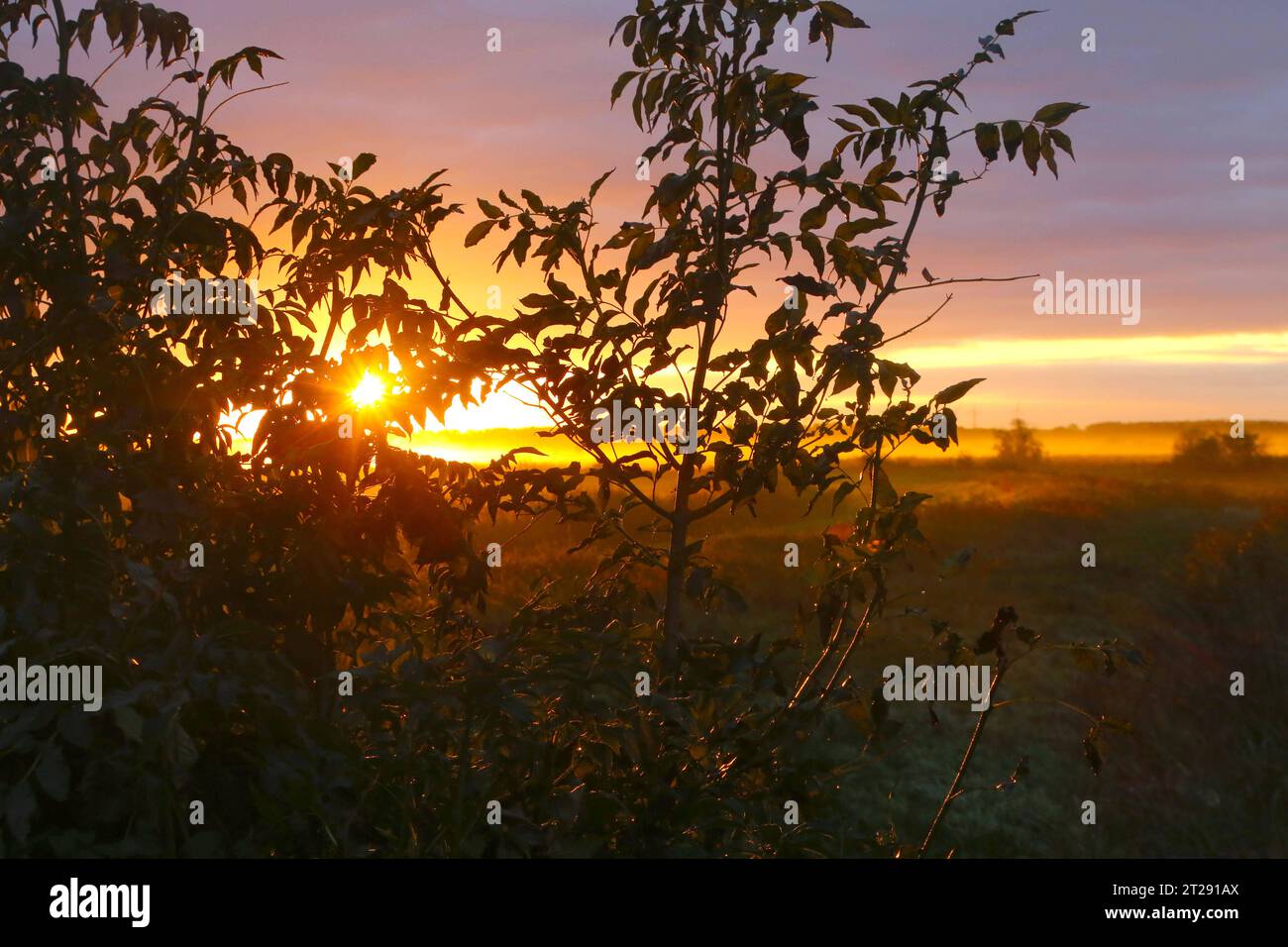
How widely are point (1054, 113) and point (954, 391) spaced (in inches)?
37.1

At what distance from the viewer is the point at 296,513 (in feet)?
10.7

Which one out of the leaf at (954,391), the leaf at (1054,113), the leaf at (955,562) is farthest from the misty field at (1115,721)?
the leaf at (1054,113)

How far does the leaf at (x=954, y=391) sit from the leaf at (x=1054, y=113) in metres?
0.89

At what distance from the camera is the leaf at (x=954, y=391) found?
3037 mm

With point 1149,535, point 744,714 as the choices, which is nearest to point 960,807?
point 744,714

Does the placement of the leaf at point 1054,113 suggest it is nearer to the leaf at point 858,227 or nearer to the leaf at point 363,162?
the leaf at point 858,227

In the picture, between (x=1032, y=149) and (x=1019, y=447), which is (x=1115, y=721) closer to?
(x=1032, y=149)

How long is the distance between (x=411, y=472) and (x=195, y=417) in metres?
0.70

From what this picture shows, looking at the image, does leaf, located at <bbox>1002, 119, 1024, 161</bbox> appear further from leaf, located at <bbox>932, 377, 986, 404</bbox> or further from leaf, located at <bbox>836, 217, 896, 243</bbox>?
leaf, located at <bbox>932, 377, 986, 404</bbox>

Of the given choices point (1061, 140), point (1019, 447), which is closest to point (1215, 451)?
point (1019, 447)

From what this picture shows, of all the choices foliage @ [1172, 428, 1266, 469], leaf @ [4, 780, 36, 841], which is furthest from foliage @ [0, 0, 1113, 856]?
foliage @ [1172, 428, 1266, 469]

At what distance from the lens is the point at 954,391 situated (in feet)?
10.2

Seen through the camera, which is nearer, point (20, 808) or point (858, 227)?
point (20, 808)
